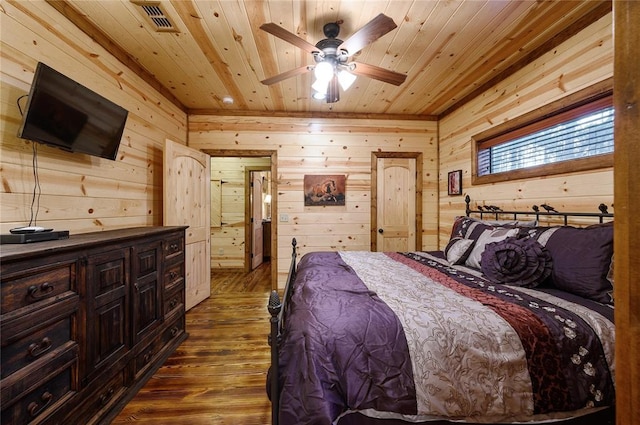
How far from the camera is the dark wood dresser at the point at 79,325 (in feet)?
3.41

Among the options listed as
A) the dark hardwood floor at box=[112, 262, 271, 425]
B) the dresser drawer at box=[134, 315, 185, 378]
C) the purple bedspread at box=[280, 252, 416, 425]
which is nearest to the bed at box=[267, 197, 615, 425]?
the purple bedspread at box=[280, 252, 416, 425]

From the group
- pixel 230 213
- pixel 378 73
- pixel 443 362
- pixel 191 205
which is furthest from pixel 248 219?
pixel 443 362

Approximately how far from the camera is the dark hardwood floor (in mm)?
1576

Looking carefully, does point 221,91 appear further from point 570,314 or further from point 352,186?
point 570,314

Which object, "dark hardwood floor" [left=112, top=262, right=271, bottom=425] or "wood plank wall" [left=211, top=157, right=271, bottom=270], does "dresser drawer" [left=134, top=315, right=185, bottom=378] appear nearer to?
"dark hardwood floor" [left=112, top=262, right=271, bottom=425]

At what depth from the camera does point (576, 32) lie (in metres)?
1.95

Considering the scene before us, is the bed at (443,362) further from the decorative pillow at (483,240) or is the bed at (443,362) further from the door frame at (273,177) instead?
the door frame at (273,177)

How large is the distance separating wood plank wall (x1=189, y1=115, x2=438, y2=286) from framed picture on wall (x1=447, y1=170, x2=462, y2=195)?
338 mm

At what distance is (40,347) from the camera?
1.13 metres

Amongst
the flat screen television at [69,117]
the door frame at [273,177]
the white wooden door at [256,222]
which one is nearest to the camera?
the flat screen television at [69,117]

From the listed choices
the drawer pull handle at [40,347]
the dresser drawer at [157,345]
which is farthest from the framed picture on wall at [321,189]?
the drawer pull handle at [40,347]

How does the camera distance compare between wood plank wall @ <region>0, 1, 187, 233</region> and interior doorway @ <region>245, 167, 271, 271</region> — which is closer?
wood plank wall @ <region>0, 1, 187, 233</region>

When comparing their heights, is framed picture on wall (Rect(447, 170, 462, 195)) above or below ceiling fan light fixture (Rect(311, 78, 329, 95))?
below

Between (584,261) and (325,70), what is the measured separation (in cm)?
201
